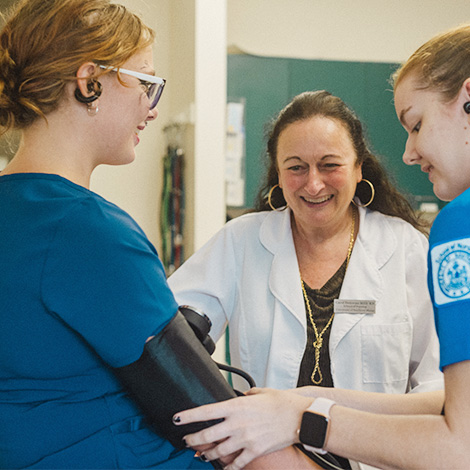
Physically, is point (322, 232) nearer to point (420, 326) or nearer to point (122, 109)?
point (420, 326)

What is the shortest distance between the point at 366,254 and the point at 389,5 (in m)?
4.29

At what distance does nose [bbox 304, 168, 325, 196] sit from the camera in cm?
195

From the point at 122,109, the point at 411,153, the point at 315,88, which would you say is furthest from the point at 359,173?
the point at 315,88

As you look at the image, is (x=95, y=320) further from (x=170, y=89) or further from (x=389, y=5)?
(x=389, y=5)

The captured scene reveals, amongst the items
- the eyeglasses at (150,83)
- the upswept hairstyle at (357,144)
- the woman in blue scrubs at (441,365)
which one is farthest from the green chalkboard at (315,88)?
the woman in blue scrubs at (441,365)

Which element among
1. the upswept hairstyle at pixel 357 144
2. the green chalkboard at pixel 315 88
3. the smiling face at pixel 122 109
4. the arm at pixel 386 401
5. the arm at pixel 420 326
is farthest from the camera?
the green chalkboard at pixel 315 88

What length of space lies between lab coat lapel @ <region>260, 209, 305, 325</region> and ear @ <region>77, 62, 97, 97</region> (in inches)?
37.9

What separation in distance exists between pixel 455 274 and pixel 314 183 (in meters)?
0.98

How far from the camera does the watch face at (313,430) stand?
115cm

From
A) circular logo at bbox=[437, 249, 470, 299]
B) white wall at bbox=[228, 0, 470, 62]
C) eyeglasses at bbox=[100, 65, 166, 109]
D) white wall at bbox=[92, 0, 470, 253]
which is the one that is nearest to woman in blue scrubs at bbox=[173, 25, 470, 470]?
circular logo at bbox=[437, 249, 470, 299]

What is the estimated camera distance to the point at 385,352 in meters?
1.83

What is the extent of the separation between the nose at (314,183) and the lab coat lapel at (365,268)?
0.68ft

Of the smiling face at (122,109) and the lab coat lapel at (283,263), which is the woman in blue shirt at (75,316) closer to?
the smiling face at (122,109)

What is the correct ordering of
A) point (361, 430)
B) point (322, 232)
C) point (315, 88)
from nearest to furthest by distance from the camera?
point (361, 430) → point (322, 232) → point (315, 88)
